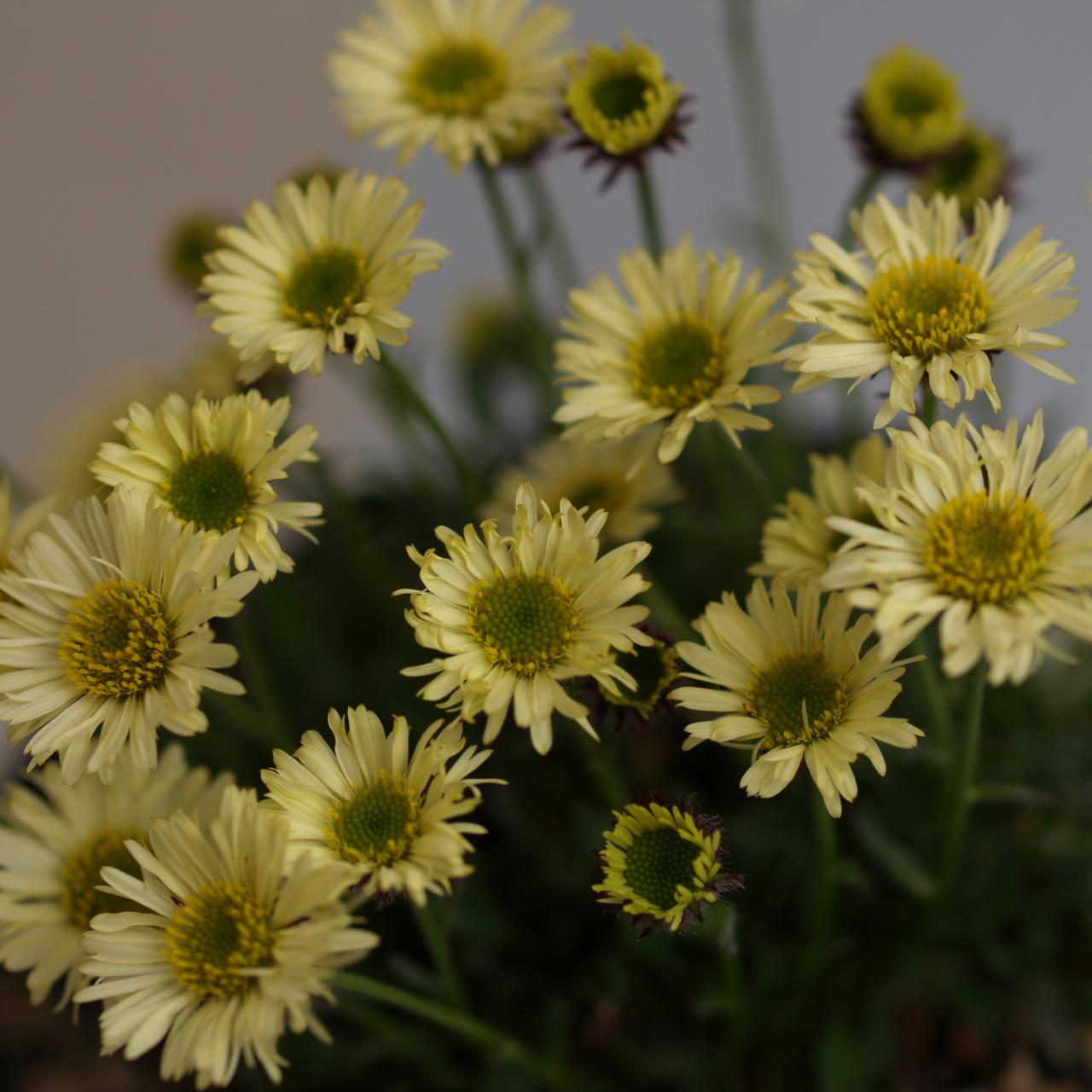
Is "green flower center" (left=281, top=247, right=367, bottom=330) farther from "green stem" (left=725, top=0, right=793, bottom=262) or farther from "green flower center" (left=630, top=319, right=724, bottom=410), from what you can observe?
"green stem" (left=725, top=0, right=793, bottom=262)

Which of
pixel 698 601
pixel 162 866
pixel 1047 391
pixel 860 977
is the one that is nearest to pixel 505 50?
pixel 698 601

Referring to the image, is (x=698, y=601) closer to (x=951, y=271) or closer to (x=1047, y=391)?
(x=951, y=271)

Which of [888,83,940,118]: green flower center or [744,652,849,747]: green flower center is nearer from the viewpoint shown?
[744,652,849,747]: green flower center

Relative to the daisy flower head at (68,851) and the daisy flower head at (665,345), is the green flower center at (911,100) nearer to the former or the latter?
the daisy flower head at (665,345)

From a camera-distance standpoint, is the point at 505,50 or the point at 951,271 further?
the point at 505,50

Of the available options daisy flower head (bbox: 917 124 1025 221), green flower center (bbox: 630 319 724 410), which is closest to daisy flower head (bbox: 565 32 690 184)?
green flower center (bbox: 630 319 724 410)

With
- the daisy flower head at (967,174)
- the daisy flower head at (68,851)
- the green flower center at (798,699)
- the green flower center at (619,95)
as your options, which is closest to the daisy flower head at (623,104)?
the green flower center at (619,95)

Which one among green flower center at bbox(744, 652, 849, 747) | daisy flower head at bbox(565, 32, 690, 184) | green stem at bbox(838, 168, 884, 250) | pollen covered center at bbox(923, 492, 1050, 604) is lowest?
green flower center at bbox(744, 652, 849, 747)
